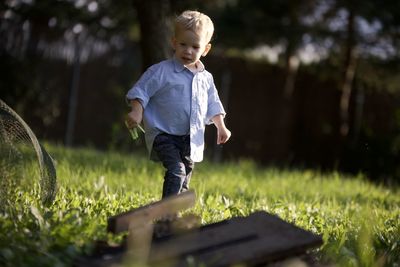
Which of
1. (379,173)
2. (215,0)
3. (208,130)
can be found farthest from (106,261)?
(215,0)

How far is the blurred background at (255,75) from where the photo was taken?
456 inches

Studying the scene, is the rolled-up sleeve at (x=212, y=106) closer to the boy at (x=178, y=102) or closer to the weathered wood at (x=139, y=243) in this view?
the boy at (x=178, y=102)

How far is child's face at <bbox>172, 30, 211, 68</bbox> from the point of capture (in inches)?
165

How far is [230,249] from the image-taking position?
3162 mm

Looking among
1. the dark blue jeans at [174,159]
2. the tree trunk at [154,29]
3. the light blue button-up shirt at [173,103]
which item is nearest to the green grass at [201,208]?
the dark blue jeans at [174,159]

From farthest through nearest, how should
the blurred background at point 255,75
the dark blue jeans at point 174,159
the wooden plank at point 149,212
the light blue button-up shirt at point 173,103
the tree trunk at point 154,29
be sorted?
the blurred background at point 255,75
the tree trunk at point 154,29
the light blue button-up shirt at point 173,103
the dark blue jeans at point 174,159
the wooden plank at point 149,212

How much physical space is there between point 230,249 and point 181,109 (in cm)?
135

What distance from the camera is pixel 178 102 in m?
4.28

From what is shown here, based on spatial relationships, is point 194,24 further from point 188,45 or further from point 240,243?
point 240,243

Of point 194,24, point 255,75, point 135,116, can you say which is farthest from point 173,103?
point 255,75

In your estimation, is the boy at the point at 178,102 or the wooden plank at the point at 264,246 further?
the boy at the point at 178,102

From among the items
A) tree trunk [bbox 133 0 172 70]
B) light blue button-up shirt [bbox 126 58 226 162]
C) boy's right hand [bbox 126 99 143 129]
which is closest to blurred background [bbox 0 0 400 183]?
tree trunk [bbox 133 0 172 70]

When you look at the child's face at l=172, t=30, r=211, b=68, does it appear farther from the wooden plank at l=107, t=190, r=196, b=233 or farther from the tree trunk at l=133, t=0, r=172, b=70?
the tree trunk at l=133, t=0, r=172, b=70

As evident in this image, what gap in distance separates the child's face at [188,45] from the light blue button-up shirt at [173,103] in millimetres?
→ 76
